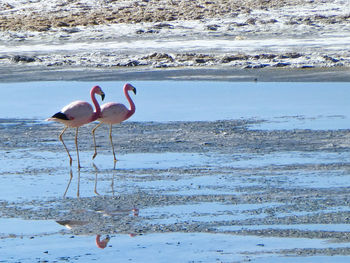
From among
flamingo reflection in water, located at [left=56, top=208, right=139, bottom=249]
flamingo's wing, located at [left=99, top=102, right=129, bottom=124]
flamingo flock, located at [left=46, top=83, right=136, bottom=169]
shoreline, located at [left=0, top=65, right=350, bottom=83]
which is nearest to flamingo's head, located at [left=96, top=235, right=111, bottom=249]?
flamingo reflection in water, located at [left=56, top=208, right=139, bottom=249]

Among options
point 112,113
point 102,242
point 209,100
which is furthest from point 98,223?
point 209,100

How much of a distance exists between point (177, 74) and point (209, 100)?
15.5 feet

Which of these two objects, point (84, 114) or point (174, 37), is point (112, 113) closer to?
point (84, 114)

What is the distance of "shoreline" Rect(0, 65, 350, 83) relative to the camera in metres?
20.3

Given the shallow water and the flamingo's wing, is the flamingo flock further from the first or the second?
the shallow water

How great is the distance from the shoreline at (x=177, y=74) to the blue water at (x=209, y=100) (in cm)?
72

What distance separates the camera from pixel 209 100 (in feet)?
55.7

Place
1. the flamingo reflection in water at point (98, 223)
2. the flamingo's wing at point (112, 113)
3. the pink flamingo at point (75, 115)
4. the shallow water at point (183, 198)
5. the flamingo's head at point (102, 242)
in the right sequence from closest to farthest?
the shallow water at point (183, 198) → the flamingo's head at point (102, 242) → the flamingo reflection in water at point (98, 223) → the pink flamingo at point (75, 115) → the flamingo's wing at point (112, 113)

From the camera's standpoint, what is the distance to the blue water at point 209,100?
48.2 feet

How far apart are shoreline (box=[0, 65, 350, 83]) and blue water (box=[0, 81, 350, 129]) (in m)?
0.72

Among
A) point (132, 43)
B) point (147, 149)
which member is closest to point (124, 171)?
point (147, 149)

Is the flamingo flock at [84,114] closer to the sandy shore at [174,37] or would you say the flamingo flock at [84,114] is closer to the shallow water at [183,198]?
the shallow water at [183,198]

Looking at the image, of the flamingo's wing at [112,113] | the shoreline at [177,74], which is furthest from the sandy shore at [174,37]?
the flamingo's wing at [112,113]

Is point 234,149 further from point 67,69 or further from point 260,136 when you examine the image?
point 67,69
